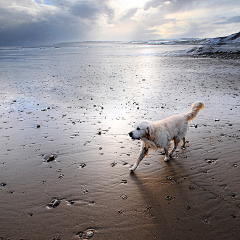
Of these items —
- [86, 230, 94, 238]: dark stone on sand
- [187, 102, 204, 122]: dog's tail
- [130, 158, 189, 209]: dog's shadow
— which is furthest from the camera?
[187, 102, 204, 122]: dog's tail

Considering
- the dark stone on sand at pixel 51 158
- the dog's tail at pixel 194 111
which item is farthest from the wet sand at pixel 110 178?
the dog's tail at pixel 194 111

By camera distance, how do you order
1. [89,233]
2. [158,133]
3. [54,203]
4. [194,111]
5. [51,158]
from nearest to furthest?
[89,233], [54,203], [158,133], [51,158], [194,111]

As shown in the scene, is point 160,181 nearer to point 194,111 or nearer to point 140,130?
point 140,130

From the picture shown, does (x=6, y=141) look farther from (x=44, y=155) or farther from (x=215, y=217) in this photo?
(x=215, y=217)

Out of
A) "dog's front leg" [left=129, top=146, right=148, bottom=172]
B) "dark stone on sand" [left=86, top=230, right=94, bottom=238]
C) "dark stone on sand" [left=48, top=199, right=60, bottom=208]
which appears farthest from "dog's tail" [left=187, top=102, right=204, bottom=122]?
"dark stone on sand" [left=48, top=199, right=60, bottom=208]

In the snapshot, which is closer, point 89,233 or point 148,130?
point 89,233

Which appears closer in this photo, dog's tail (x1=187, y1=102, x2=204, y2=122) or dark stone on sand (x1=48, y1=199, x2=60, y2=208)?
dark stone on sand (x1=48, y1=199, x2=60, y2=208)

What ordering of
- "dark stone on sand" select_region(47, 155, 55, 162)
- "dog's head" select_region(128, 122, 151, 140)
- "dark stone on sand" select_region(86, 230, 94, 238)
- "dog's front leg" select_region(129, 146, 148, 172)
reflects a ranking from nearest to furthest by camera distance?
"dark stone on sand" select_region(86, 230, 94, 238) → "dog's head" select_region(128, 122, 151, 140) → "dog's front leg" select_region(129, 146, 148, 172) → "dark stone on sand" select_region(47, 155, 55, 162)

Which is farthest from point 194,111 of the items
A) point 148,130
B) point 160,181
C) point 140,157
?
point 160,181

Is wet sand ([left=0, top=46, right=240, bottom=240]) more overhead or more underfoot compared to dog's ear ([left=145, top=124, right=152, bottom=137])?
more underfoot

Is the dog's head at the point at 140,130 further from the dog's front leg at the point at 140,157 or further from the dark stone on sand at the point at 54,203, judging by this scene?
the dark stone on sand at the point at 54,203

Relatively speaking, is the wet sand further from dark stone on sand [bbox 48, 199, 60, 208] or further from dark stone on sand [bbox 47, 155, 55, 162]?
dark stone on sand [bbox 47, 155, 55, 162]

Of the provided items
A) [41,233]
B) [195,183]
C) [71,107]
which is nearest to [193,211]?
[195,183]

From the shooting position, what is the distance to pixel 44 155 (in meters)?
6.07
